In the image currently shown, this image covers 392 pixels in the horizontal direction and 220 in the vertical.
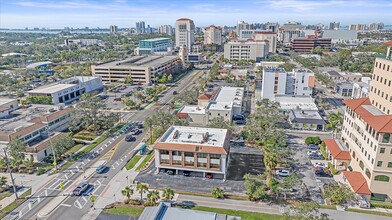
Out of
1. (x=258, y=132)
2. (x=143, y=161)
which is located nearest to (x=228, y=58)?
(x=258, y=132)

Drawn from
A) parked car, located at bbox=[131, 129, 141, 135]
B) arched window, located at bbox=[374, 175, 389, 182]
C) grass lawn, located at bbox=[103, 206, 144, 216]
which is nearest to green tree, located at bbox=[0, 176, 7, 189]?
grass lawn, located at bbox=[103, 206, 144, 216]

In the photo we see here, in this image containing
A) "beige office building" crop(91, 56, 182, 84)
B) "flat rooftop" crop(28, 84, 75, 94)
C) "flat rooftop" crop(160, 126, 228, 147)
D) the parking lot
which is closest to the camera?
the parking lot

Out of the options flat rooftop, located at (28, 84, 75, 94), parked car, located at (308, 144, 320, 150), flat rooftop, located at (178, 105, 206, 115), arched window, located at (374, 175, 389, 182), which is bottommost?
parked car, located at (308, 144, 320, 150)

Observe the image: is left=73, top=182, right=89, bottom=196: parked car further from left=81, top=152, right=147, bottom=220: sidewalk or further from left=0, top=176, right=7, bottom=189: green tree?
left=0, top=176, right=7, bottom=189: green tree

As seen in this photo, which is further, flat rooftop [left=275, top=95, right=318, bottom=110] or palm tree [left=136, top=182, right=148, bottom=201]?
flat rooftop [left=275, top=95, right=318, bottom=110]

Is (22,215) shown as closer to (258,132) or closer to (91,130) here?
(91,130)

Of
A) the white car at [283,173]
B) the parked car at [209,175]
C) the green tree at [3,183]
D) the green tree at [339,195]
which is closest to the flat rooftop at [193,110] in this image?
the parked car at [209,175]
